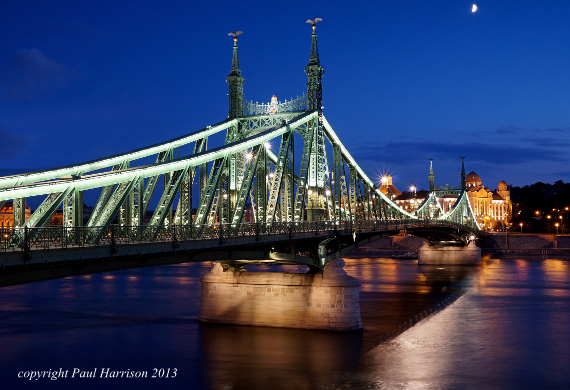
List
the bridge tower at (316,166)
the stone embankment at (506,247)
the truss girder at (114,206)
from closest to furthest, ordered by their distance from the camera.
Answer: the truss girder at (114,206) → the bridge tower at (316,166) → the stone embankment at (506,247)

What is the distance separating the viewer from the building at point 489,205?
544 ft

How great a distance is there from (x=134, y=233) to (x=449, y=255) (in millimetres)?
75989

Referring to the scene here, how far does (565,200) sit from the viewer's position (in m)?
134

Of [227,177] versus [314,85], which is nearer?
[227,177]

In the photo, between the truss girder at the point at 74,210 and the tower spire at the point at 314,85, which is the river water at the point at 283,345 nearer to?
the truss girder at the point at 74,210

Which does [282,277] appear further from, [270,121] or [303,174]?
[270,121]

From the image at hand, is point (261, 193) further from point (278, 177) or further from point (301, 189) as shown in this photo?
point (301, 189)

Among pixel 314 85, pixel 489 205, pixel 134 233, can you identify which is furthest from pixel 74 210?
pixel 489 205

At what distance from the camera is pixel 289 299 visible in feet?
111

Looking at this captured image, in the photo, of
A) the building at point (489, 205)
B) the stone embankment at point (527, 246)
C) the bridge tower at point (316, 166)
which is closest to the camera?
the bridge tower at point (316, 166)

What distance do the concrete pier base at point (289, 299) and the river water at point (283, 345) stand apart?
711 mm

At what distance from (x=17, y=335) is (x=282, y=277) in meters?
13.3

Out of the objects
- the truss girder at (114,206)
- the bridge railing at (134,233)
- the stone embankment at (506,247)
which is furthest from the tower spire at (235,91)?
the stone embankment at (506,247)

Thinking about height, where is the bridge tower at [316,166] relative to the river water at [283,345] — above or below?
above
